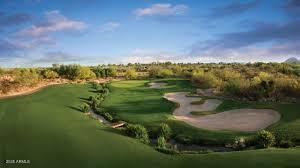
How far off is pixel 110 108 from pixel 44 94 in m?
22.5

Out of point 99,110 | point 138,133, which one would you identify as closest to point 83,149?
point 138,133

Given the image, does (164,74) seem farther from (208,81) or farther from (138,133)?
(138,133)

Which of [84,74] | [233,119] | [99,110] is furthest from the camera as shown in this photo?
[84,74]

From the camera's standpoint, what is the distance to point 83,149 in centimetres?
2962

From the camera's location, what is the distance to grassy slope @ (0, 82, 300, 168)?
24891 millimetres

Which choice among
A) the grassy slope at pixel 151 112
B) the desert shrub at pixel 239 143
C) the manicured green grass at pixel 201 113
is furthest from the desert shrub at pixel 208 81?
the desert shrub at pixel 239 143

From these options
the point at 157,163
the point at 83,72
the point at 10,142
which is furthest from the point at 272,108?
the point at 83,72

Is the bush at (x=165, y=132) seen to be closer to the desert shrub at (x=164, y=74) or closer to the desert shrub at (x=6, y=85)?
the desert shrub at (x=6, y=85)

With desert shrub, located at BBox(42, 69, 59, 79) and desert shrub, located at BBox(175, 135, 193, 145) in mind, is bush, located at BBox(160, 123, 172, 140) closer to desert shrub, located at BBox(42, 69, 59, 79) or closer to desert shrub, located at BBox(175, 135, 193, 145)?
desert shrub, located at BBox(175, 135, 193, 145)

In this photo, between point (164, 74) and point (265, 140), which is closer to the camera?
point (265, 140)

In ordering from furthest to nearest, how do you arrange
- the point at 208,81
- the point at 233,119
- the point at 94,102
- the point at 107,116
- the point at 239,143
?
the point at 208,81
the point at 94,102
the point at 107,116
the point at 233,119
the point at 239,143

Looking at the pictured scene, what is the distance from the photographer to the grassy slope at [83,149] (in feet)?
81.7

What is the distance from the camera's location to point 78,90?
250 feet

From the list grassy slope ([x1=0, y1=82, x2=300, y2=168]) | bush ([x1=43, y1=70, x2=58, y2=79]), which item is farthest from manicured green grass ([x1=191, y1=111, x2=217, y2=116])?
bush ([x1=43, y1=70, x2=58, y2=79])
